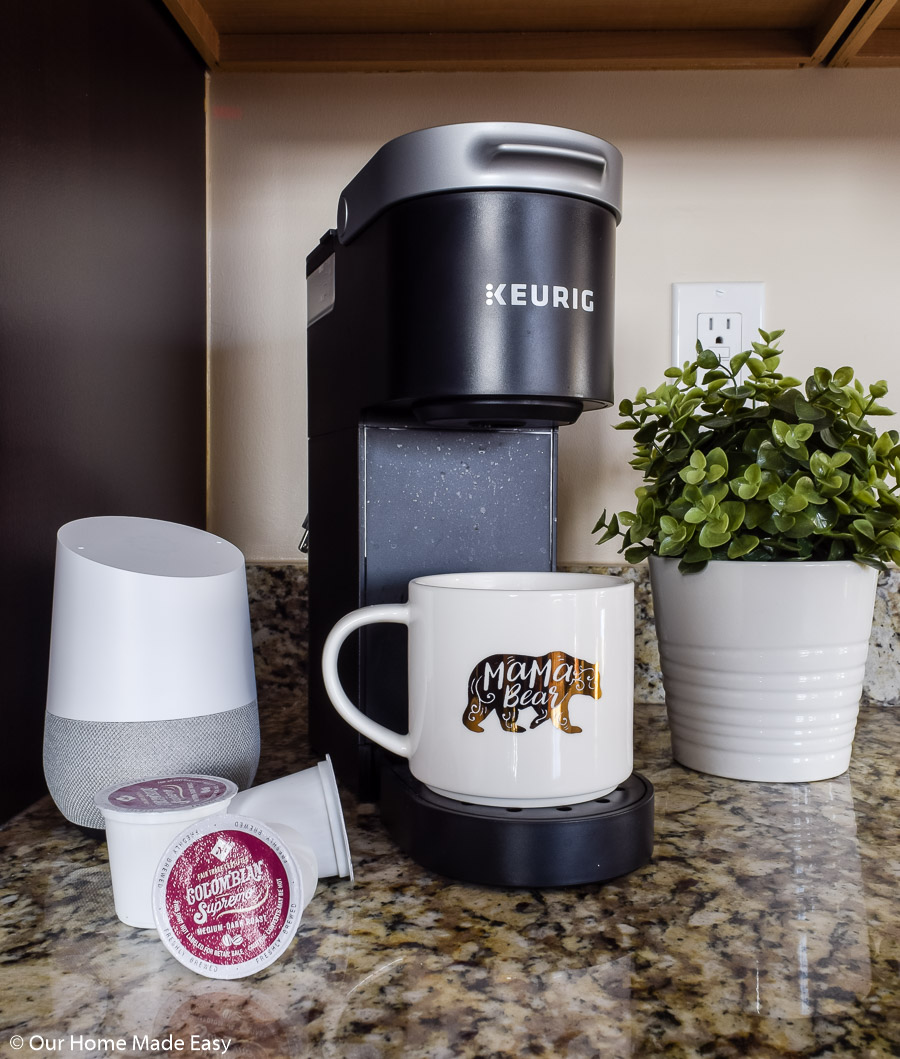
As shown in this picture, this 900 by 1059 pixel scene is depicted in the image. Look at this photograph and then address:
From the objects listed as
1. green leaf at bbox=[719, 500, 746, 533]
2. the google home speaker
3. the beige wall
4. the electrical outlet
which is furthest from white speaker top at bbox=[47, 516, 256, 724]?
the electrical outlet

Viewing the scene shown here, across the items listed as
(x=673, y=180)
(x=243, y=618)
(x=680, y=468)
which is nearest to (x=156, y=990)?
(x=243, y=618)

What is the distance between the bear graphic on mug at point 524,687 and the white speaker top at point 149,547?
8.2 inches

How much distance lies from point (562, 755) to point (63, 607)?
324 millimetres

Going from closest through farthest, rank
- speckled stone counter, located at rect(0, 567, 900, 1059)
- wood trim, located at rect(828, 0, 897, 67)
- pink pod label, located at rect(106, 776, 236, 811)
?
1. speckled stone counter, located at rect(0, 567, 900, 1059)
2. pink pod label, located at rect(106, 776, 236, 811)
3. wood trim, located at rect(828, 0, 897, 67)

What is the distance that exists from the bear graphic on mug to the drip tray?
0.05 m

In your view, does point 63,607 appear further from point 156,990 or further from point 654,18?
point 654,18

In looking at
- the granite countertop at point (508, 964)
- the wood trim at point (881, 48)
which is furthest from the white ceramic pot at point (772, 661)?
the wood trim at point (881, 48)

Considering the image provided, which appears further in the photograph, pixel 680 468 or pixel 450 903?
pixel 680 468

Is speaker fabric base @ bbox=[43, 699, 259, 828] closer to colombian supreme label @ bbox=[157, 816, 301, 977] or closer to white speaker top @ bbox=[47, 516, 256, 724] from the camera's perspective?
white speaker top @ bbox=[47, 516, 256, 724]

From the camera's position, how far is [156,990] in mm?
399

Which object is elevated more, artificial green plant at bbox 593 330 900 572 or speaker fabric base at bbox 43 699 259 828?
artificial green plant at bbox 593 330 900 572

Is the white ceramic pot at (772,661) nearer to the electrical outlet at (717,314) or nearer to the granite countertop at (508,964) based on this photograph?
the granite countertop at (508,964)

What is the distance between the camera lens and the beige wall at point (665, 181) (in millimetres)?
966

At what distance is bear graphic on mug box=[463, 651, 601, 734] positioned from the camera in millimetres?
501
